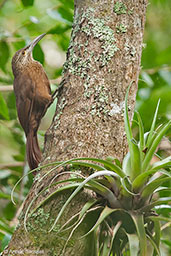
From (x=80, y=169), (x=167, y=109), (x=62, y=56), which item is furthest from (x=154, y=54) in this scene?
(x=62, y=56)

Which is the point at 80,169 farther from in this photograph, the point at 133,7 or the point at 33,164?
the point at 33,164

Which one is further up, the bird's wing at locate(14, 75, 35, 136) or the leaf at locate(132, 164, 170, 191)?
the leaf at locate(132, 164, 170, 191)

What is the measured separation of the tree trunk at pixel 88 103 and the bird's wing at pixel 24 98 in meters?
1.43

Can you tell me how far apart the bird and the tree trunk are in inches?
51.9

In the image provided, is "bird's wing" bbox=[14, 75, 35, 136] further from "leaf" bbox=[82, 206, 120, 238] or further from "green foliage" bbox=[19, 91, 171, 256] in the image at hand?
"leaf" bbox=[82, 206, 120, 238]

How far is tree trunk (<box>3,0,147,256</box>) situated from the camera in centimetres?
151

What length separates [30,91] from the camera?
338cm

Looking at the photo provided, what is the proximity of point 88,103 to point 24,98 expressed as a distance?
1.70 m

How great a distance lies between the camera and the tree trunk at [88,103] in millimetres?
1509

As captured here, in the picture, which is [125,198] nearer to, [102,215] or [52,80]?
[102,215]

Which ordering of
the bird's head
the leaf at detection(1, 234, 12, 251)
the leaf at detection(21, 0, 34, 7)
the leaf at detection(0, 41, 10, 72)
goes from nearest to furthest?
the leaf at detection(1, 234, 12, 251) < the leaf at detection(21, 0, 34, 7) < the leaf at detection(0, 41, 10, 72) < the bird's head

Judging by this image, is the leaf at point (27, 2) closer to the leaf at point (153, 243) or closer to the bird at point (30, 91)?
the bird at point (30, 91)

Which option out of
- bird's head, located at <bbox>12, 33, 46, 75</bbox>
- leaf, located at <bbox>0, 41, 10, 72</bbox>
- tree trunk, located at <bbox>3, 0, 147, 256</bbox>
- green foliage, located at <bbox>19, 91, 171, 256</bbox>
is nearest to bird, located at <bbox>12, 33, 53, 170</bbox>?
bird's head, located at <bbox>12, 33, 46, 75</bbox>

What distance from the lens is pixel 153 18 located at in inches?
182
